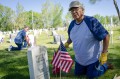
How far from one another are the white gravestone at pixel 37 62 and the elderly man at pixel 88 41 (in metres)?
0.95

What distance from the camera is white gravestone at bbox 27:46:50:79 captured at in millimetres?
6910

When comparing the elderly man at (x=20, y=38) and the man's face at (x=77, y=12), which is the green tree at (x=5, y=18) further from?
the man's face at (x=77, y=12)

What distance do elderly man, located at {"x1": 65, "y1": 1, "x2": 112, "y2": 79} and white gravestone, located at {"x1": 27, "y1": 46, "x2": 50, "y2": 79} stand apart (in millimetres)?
951

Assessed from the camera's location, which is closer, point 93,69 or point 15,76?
point 93,69

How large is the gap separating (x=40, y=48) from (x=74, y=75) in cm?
165

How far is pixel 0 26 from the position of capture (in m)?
97.7

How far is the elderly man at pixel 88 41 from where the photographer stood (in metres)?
6.86

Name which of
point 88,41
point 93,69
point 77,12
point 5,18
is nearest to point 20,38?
point 93,69

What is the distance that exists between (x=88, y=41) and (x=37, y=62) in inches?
55.2

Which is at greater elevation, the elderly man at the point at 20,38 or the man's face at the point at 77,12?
the man's face at the point at 77,12

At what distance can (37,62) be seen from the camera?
711 cm

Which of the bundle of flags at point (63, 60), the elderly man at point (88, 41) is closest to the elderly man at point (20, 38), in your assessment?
the elderly man at point (88, 41)

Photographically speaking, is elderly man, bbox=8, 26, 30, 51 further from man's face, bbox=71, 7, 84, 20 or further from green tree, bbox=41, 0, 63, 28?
green tree, bbox=41, 0, 63, 28

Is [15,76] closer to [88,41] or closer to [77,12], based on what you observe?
[88,41]
